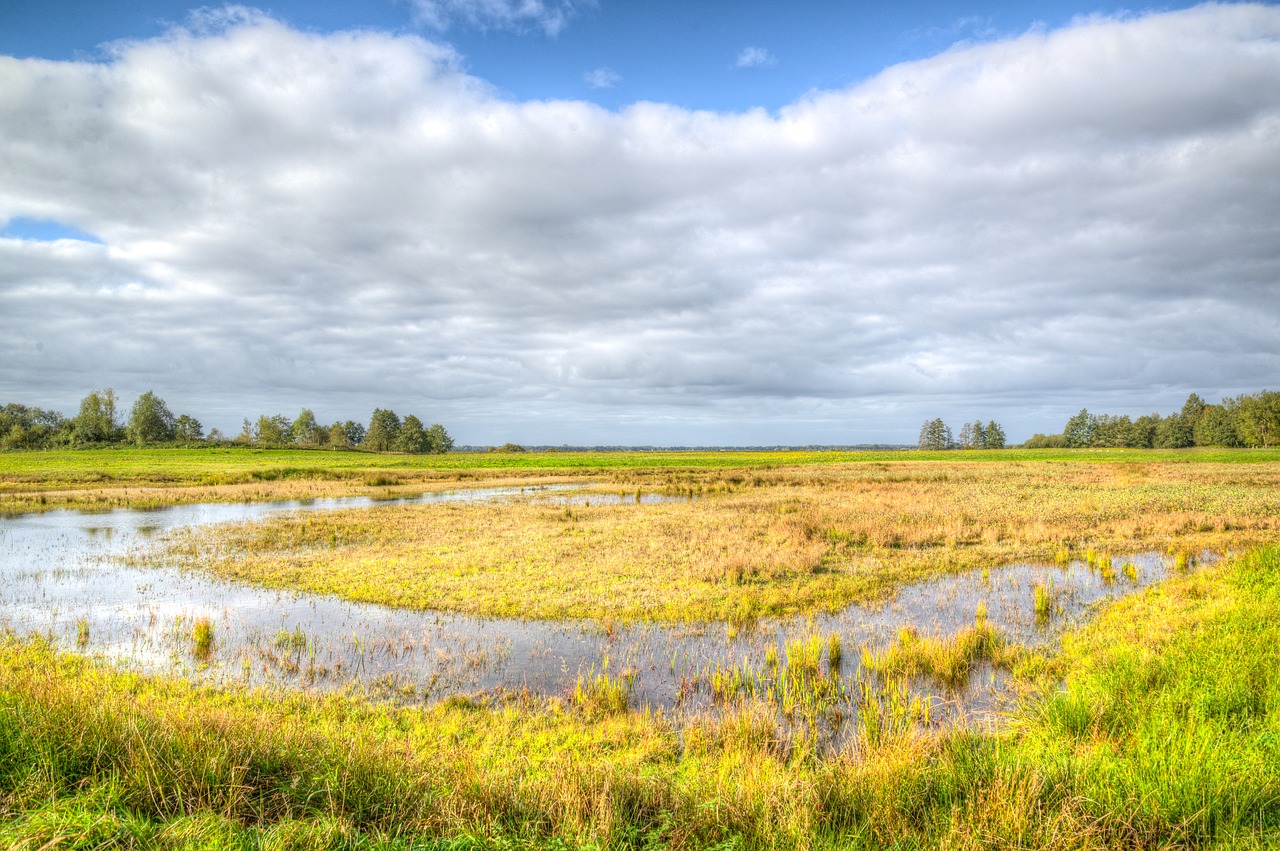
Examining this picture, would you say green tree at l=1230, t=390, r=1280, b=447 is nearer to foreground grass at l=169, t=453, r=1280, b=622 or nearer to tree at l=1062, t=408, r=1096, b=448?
tree at l=1062, t=408, r=1096, b=448

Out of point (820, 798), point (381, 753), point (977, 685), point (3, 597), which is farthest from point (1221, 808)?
point (3, 597)

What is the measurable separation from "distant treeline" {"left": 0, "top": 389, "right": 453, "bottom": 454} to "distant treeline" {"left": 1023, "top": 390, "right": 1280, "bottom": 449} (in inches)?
7748

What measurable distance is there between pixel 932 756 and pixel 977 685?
455 centimetres

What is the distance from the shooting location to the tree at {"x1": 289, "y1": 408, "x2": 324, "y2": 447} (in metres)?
171

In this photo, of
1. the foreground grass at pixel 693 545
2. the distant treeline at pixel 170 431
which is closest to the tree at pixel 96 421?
the distant treeline at pixel 170 431

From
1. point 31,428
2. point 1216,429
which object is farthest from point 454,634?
point 1216,429

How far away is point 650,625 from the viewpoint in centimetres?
1377

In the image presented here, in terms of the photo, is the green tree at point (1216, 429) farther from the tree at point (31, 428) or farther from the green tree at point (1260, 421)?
the tree at point (31, 428)

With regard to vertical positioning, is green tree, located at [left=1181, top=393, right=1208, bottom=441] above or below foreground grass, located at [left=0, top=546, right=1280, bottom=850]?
above

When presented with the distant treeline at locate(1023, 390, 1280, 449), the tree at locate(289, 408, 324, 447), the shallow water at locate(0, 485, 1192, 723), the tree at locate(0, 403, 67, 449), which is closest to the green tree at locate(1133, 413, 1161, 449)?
the distant treeline at locate(1023, 390, 1280, 449)

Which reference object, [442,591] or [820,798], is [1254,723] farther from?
[442,591]

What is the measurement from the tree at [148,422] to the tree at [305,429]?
31.6 meters

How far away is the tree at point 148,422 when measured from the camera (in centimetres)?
12938

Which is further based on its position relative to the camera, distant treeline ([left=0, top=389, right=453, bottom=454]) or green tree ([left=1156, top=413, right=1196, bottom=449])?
green tree ([left=1156, top=413, right=1196, bottom=449])
